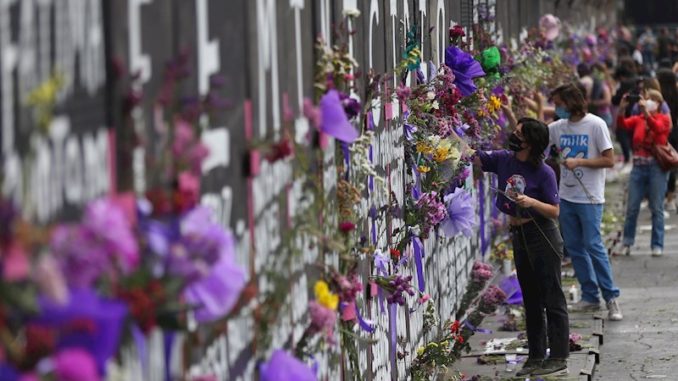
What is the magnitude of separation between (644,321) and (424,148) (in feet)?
11.7

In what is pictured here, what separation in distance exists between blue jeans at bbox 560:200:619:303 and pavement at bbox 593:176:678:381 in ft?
1.07

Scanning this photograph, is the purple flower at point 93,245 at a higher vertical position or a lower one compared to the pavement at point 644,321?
higher

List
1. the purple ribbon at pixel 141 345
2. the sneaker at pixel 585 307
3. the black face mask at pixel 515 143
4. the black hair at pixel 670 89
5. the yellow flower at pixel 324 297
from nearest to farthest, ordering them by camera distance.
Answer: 1. the purple ribbon at pixel 141 345
2. the yellow flower at pixel 324 297
3. the black face mask at pixel 515 143
4. the sneaker at pixel 585 307
5. the black hair at pixel 670 89

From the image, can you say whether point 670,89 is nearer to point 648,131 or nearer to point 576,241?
point 648,131

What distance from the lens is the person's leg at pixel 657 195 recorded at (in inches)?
570

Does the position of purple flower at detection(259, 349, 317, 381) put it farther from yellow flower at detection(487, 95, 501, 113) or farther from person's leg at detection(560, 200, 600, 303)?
person's leg at detection(560, 200, 600, 303)

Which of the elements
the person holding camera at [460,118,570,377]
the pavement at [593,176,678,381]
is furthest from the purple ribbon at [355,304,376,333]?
the pavement at [593,176,678,381]

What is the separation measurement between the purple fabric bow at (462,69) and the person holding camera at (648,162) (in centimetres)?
500

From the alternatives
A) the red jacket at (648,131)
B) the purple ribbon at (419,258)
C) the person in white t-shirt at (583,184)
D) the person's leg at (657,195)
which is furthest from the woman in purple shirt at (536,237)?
the person's leg at (657,195)

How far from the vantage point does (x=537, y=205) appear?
9.08 meters

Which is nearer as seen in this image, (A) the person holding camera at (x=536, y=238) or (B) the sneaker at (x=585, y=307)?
(A) the person holding camera at (x=536, y=238)

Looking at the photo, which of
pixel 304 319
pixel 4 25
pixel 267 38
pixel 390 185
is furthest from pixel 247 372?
pixel 390 185

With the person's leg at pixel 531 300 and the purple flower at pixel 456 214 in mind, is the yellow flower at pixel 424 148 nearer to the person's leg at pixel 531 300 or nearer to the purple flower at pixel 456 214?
the purple flower at pixel 456 214

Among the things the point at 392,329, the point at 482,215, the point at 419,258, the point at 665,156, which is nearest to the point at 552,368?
the point at 419,258
